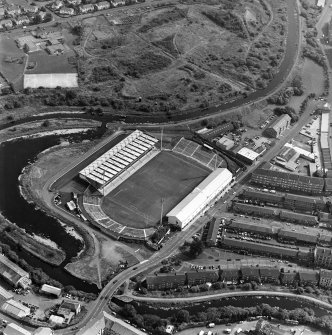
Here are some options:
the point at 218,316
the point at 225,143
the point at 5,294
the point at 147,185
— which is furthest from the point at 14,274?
the point at 225,143

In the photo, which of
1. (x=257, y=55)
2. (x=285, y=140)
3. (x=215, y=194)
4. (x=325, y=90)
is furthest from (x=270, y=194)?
(x=257, y=55)

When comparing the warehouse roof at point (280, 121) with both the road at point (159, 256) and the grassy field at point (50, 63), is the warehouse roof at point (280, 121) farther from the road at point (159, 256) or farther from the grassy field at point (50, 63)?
the grassy field at point (50, 63)

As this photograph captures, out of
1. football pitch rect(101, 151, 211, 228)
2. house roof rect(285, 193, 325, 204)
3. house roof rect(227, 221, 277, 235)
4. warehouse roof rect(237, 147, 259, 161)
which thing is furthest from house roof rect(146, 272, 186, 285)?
warehouse roof rect(237, 147, 259, 161)

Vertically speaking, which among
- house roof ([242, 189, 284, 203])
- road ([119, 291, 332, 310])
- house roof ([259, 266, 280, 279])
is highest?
house roof ([242, 189, 284, 203])

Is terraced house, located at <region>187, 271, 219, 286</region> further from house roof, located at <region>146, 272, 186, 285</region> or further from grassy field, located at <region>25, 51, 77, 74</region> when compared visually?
grassy field, located at <region>25, 51, 77, 74</region>

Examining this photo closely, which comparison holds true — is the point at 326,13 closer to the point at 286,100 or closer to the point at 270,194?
the point at 286,100

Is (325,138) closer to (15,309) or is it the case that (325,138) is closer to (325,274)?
(325,274)
